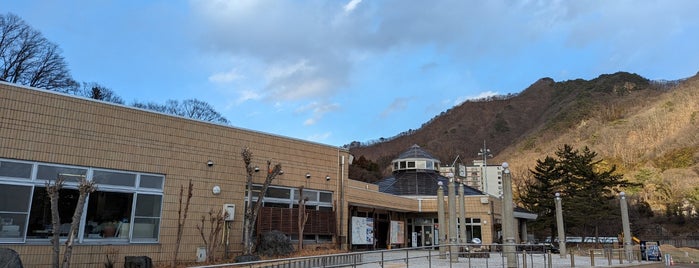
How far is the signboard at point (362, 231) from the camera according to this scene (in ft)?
74.1

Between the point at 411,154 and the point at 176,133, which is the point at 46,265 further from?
the point at 411,154

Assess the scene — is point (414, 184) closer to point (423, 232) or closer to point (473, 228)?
point (423, 232)

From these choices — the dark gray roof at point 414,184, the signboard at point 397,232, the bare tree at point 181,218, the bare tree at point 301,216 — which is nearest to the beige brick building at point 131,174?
the bare tree at point 181,218

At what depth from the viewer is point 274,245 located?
601 inches

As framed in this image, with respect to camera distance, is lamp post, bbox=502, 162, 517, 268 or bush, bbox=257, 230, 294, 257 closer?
lamp post, bbox=502, 162, 517, 268

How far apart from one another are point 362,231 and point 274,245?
843 centimetres

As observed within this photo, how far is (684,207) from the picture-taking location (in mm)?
58656

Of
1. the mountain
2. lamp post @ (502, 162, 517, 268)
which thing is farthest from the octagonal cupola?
lamp post @ (502, 162, 517, 268)

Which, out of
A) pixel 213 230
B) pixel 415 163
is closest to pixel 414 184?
pixel 415 163

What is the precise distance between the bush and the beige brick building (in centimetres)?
80

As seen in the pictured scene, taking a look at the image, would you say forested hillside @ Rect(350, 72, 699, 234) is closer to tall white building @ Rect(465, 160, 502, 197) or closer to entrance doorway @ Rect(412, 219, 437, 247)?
tall white building @ Rect(465, 160, 502, 197)

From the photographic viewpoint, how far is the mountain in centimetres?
7050

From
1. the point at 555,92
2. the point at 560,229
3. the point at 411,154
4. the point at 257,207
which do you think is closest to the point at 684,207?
the point at 411,154

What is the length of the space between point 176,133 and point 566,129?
346 feet
